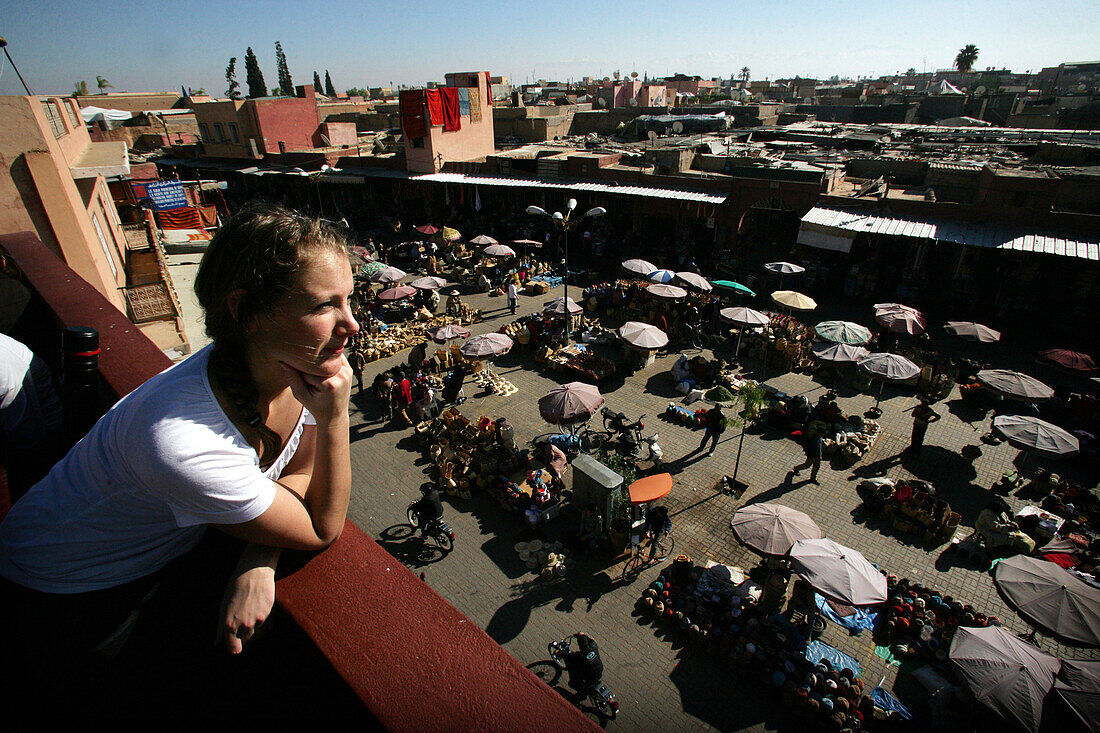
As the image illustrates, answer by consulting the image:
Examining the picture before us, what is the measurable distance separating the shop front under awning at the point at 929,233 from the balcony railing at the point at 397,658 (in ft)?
68.0

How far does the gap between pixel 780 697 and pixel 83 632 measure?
26.8 feet

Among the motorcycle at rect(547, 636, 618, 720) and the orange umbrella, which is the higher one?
the orange umbrella

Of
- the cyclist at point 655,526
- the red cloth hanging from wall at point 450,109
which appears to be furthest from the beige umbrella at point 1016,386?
the red cloth hanging from wall at point 450,109

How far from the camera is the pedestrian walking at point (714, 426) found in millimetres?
11805

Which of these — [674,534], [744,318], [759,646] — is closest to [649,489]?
[674,534]

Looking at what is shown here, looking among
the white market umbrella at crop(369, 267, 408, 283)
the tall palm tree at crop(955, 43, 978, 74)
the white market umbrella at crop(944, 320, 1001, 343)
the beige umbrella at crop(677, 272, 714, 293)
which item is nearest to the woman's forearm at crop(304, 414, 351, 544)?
the beige umbrella at crop(677, 272, 714, 293)

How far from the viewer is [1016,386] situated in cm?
1237

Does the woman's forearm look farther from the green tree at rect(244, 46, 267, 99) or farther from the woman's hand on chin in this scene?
the green tree at rect(244, 46, 267, 99)

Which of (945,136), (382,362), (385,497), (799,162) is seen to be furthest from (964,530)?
(945,136)

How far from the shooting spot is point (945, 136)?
33.4m

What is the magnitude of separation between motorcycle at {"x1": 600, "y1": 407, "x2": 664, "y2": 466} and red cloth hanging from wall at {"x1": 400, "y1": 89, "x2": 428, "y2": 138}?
23.5m

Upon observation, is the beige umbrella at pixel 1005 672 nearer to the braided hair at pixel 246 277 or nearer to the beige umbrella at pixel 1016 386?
the beige umbrella at pixel 1016 386

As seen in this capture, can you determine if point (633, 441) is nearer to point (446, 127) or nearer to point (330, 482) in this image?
point (330, 482)

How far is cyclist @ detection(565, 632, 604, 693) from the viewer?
683 centimetres
